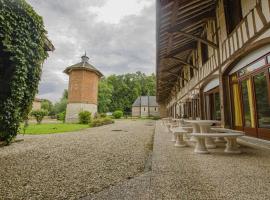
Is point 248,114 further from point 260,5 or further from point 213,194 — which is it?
point 213,194

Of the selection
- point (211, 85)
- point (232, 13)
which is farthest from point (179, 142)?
point (232, 13)

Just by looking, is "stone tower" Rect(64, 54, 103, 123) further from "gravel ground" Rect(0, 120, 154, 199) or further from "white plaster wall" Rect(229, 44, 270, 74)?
"white plaster wall" Rect(229, 44, 270, 74)

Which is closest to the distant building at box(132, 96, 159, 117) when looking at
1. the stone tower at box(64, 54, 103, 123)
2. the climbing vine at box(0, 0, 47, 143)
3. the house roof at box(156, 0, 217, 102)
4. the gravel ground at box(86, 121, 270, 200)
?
the stone tower at box(64, 54, 103, 123)

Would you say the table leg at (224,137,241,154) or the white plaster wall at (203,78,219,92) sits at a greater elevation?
the white plaster wall at (203,78,219,92)

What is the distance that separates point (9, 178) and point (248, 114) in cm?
603

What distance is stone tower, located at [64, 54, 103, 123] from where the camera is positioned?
64.0 ft

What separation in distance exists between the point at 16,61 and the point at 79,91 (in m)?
15.3

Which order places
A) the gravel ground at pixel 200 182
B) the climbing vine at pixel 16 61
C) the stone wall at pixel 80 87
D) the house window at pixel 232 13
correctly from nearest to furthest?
the gravel ground at pixel 200 182, the climbing vine at pixel 16 61, the house window at pixel 232 13, the stone wall at pixel 80 87

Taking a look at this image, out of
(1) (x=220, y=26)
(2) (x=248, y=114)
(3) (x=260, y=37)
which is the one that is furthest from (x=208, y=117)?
(3) (x=260, y=37)

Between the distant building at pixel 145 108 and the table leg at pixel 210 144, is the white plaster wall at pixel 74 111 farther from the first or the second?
the distant building at pixel 145 108

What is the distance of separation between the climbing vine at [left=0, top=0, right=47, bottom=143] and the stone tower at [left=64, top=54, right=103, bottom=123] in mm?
14275

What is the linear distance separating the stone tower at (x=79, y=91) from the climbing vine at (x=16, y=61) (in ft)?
46.8

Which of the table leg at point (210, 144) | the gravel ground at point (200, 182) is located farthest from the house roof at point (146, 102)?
the gravel ground at point (200, 182)

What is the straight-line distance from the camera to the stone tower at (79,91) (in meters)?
19.5
